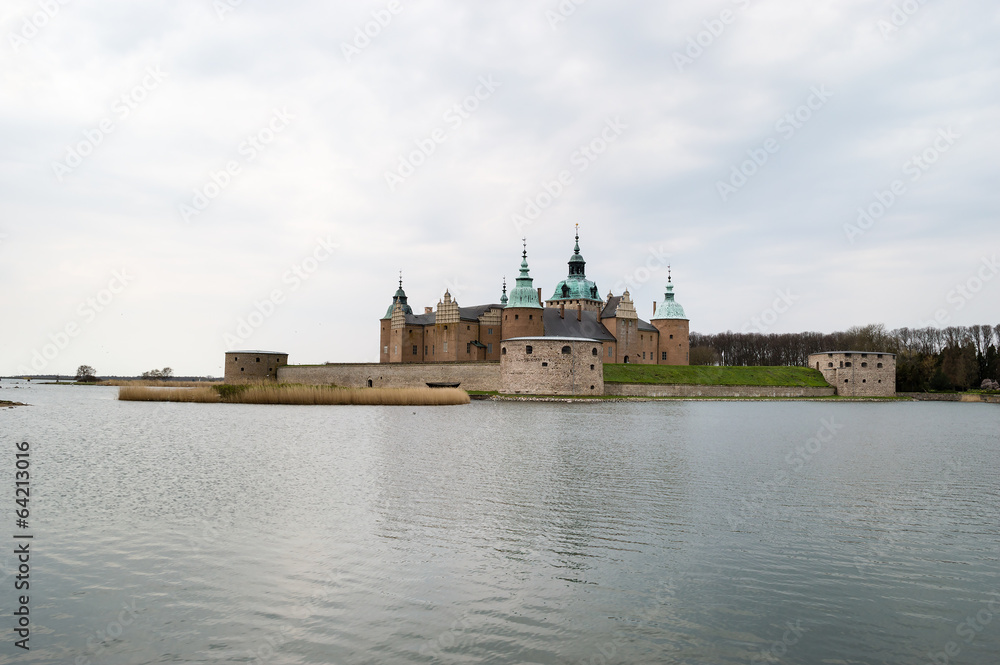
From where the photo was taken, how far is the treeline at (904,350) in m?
58.8

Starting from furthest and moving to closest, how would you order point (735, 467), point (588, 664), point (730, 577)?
point (735, 467)
point (730, 577)
point (588, 664)

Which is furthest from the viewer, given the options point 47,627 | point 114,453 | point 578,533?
point 114,453

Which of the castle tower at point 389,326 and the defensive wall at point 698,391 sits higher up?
the castle tower at point 389,326

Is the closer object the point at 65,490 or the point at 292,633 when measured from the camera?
the point at 292,633

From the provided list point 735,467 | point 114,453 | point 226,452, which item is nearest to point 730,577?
point 735,467

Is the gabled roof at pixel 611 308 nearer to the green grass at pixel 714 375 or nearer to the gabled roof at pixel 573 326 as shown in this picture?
the gabled roof at pixel 573 326

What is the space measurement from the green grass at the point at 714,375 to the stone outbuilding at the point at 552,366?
3671 mm

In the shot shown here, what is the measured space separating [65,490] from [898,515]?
1181 cm

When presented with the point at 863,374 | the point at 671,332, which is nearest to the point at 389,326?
the point at 671,332

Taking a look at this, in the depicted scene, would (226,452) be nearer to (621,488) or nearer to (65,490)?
(65,490)

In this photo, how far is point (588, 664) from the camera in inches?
190

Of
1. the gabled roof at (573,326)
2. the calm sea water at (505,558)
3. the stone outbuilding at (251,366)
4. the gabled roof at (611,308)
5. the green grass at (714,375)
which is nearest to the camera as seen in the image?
the calm sea water at (505,558)

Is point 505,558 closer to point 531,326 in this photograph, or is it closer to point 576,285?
point 531,326
